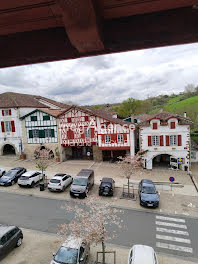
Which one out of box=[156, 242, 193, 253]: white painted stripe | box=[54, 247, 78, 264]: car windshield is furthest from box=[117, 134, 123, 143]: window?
box=[54, 247, 78, 264]: car windshield

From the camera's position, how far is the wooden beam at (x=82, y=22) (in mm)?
1536

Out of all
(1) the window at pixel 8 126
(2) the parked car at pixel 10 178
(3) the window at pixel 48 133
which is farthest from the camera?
(1) the window at pixel 8 126

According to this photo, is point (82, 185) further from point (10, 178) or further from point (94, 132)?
point (94, 132)

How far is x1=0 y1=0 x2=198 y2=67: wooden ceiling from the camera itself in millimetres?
1682

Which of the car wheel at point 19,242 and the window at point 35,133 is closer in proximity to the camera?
the car wheel at point 19,242

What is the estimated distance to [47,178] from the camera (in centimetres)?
2078

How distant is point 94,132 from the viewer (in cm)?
2531

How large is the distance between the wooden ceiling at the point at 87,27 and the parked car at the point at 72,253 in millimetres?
8021

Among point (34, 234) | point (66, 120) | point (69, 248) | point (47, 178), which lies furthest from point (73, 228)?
point (66, 120)

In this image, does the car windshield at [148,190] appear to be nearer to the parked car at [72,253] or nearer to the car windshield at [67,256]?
the parked car at [72,253]

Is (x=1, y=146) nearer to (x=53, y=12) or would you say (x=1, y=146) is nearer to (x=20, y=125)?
(x=20, y=125)

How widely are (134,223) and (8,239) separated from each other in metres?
7.39

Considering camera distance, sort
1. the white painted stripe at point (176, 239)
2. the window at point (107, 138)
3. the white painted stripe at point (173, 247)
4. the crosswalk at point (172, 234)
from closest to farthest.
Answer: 1. the white painted stripe at point (173, 247)
2. the crosswalk at point (172, 234)
3. the white painted stripe at point (176, 239)
4. the window at point (107, 138)

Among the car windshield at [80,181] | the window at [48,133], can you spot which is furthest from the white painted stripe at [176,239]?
the window at [48,133]
